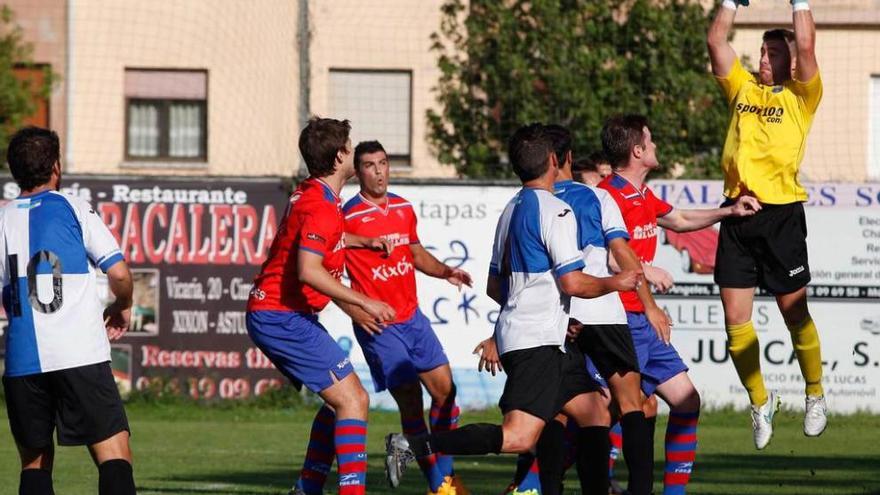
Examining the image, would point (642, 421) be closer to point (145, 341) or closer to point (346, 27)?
point (145, 341)

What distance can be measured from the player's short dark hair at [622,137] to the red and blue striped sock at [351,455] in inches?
91.3

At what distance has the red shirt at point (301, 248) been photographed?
8688 millimetres

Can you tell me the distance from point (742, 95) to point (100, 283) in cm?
913

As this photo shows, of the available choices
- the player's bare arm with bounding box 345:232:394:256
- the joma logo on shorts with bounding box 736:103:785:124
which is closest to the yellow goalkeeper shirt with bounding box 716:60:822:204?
the joma logo on shorts with bounding box 736:103:785:124

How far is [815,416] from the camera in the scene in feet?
31.7

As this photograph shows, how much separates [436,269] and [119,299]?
3.45 metres

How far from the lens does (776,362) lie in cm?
1661

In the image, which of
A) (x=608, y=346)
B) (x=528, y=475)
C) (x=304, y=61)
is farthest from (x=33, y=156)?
(x=304, y=61)

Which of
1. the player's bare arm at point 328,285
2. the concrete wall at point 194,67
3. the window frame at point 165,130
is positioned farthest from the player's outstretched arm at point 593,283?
the window frame at point 165,130

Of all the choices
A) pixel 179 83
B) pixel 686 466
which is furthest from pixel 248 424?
pixel 179 83

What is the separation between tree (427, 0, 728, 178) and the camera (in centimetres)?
1862

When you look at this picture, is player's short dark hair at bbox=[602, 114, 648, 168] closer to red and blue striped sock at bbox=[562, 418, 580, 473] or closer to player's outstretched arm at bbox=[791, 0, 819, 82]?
player's outstretched arm at bbox=[791, 0, 819, 82]

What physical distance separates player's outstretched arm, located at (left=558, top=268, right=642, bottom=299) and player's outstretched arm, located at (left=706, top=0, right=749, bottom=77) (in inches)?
83.5

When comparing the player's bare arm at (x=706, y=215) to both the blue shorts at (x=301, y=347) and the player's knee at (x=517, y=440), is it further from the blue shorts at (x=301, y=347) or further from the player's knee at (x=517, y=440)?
the blue shorts at (x=301, y=347)
